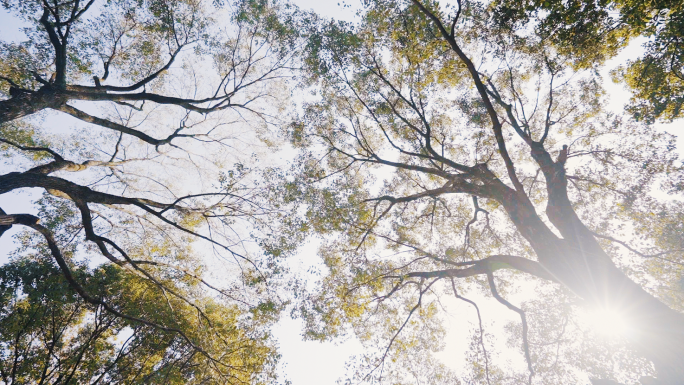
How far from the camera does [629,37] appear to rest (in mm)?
6547

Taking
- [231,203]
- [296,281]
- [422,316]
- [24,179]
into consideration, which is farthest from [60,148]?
[422,316]

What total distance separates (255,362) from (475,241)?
29.7ft

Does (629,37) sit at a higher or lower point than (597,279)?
higher

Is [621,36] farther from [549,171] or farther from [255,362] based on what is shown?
[255,362]

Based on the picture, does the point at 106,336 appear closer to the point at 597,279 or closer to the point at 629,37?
the point at 597,279

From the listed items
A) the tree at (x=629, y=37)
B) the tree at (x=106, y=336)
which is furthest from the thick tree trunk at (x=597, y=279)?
the tree at (x=106, y=336)

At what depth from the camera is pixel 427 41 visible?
26.9ft

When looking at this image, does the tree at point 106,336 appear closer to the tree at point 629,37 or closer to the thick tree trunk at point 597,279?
the thick tree trunk at point 597,279

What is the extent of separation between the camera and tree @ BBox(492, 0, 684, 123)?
5062 mm

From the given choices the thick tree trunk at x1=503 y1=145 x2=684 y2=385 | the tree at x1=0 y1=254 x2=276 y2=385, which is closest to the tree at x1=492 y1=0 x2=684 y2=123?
the thick tree trunk at x1=503 y1=145 x2=684 y2=385

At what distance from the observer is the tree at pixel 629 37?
506 cm

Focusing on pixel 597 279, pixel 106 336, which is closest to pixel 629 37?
pixel 597 279

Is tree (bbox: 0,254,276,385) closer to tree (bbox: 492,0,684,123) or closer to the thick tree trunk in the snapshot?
the thick tree trunk

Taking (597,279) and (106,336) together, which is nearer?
(597,279)
